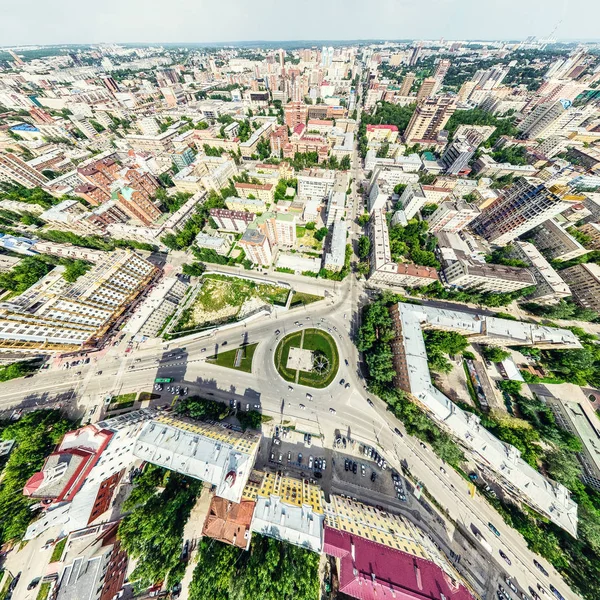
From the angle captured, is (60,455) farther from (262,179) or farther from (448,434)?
(262,179)

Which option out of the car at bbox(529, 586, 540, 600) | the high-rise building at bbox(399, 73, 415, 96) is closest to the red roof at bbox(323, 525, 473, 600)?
the car at bbox(529, 586, 540, 600)

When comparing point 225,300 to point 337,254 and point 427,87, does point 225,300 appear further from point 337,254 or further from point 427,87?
point 427,87

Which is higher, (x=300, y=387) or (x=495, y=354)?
(x=495, y=354)

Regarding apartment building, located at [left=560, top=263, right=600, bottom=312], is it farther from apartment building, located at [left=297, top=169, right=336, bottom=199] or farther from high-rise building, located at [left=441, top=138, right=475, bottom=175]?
apartment building, located at [left=297, top=169, right=336, bottom=199]

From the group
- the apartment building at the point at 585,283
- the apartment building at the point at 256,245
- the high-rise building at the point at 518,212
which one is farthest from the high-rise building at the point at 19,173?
the apartment building at the point at 585,283

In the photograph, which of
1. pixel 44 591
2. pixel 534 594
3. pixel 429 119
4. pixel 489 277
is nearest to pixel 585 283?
pixel 489 277
